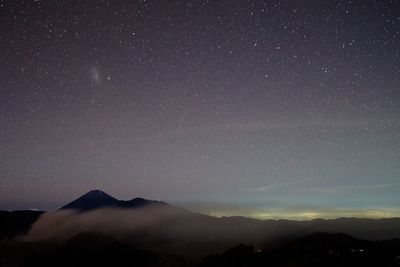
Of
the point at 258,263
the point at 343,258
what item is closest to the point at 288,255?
the point at 258,263

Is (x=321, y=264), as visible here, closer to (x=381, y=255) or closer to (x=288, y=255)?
(x=381, y=255)

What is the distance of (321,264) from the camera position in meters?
148

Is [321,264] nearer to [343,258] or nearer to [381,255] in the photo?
[343,258]

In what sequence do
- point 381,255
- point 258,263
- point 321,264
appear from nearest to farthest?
point 321,264, point 381,255, point 258,263

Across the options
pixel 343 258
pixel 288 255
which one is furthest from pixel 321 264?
pixel 288 255

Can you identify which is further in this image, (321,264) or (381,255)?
(381,255)

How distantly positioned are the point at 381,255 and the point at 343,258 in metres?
17.9

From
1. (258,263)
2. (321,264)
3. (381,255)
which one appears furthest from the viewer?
(258,263)

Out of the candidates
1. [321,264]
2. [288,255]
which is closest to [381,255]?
[321,264]

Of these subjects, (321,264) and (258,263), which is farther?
(258,263)

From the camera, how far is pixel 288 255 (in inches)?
7736

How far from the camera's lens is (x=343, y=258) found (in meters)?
155

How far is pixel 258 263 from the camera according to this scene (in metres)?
194

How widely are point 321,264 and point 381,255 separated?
30379 millimetres
